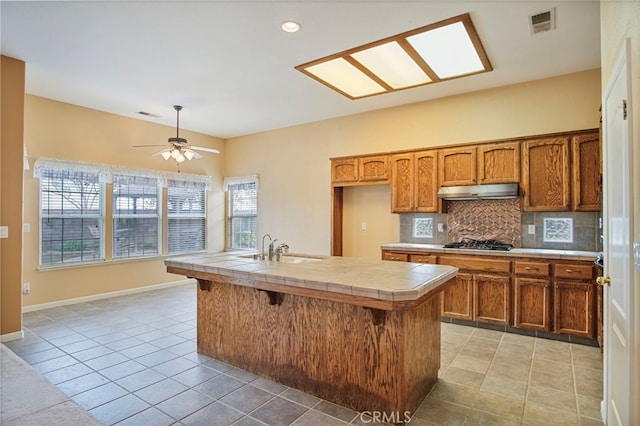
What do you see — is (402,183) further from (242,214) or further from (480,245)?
(242,214)

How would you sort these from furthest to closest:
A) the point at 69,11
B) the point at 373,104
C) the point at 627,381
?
the point at 373,104
the point at 69,11
the point at 627,381

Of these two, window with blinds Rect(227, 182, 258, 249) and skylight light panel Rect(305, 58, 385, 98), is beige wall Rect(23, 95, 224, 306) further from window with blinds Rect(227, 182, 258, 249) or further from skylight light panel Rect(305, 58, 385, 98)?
skylight light panel Rect(305, 58, 385, 98)

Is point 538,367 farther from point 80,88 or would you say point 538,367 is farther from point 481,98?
point 80,88

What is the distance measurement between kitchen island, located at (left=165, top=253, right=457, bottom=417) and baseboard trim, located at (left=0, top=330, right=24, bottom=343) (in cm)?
211

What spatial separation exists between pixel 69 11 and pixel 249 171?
4406mm

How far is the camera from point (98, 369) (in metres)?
3.02

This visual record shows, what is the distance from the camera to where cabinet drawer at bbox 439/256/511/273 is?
395 centimetres

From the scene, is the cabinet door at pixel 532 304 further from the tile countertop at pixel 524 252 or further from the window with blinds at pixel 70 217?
the window with blinds at pixel 70 217

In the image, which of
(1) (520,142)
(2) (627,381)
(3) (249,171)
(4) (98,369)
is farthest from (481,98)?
(4) (98,369)

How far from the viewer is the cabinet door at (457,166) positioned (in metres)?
4.44

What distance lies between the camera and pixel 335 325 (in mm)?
2471

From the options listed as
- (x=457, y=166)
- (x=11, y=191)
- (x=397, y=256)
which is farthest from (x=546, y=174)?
(x=11, y=191)

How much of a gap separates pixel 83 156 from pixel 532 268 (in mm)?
6404

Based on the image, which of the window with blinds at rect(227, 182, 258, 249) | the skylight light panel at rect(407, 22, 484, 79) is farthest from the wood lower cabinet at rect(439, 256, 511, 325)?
the window with blinds at rect(227, 182, 258, 249)
